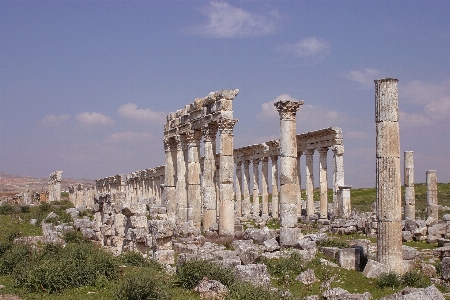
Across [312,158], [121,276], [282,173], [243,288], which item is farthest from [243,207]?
[243,288]

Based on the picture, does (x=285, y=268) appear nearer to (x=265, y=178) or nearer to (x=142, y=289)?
(x=142, y=289)

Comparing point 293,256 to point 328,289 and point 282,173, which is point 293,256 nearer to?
point 328,289

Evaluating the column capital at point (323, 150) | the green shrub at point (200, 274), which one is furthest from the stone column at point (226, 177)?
the column capital at point (323, 150)

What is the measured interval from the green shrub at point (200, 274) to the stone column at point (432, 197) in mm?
24724

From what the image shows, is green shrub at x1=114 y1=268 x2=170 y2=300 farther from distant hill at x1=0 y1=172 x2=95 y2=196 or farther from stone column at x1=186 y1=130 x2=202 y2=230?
distant hill at x1=0 y1=172 x2=95 y2=196

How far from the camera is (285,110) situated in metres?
23.1

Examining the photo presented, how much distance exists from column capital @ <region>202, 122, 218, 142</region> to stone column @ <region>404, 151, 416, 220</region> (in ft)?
46.4

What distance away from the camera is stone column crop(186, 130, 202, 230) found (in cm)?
3034

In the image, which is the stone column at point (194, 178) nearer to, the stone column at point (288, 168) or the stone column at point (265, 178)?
the stone column at point (288, 168)

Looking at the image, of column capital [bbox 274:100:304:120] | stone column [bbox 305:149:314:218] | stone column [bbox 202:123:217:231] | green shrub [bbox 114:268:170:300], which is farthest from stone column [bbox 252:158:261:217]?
green shrub [bbox 114:268:170:300]

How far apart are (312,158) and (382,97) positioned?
909 inches

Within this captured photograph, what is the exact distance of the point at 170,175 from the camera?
34.8m

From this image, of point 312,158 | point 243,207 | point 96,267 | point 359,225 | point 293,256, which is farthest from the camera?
point 243,207

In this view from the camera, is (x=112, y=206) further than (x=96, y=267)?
Yes
